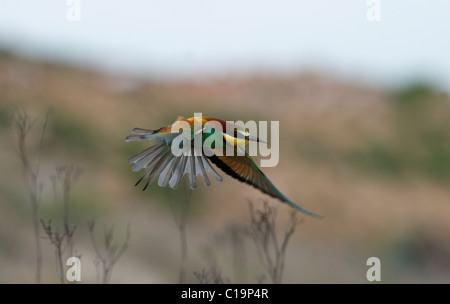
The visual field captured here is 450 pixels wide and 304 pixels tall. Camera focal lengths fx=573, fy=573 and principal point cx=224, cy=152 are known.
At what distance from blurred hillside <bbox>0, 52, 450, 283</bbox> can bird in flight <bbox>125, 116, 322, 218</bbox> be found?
112 inches

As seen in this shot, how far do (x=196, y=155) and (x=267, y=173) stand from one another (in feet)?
21.0

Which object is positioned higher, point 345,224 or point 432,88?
point 432,88

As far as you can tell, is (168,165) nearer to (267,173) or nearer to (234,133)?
(234,133)

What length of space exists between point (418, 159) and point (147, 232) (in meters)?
5.94

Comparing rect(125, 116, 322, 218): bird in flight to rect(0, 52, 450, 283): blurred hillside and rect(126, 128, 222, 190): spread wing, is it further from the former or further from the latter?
rect(0, 52, 450, 283): blurred hillside

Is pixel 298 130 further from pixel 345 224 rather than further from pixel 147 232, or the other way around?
pixel 147 232

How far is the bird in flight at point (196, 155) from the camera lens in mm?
2333

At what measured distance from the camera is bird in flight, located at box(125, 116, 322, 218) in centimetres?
233

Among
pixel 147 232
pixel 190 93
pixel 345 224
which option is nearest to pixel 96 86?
pixel 190 93

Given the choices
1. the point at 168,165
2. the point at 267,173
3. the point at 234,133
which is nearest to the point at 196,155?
the point at 168,165

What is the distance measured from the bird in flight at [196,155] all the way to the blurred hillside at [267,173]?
9.34ft

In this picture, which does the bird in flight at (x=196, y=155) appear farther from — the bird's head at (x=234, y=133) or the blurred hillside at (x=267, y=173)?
the blurred hillside at (x=267, y=173)

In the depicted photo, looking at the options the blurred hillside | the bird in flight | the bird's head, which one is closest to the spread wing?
the bird in flight

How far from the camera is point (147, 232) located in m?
7.23
